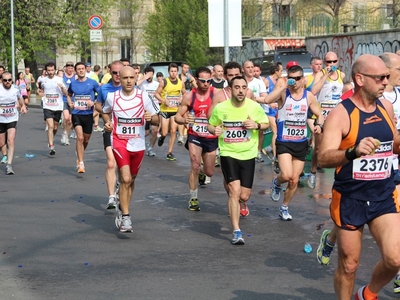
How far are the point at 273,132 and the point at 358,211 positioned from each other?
10657 millimetres

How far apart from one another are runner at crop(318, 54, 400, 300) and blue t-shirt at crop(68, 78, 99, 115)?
9.62 meters

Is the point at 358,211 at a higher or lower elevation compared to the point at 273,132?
higher

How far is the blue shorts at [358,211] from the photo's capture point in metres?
5.83

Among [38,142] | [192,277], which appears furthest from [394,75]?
[38,142]

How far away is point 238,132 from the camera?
31.5ft

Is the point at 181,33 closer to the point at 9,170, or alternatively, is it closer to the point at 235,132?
the point at 9,170

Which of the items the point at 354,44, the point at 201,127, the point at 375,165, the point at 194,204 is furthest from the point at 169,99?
the point at 354,44

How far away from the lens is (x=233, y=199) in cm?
919

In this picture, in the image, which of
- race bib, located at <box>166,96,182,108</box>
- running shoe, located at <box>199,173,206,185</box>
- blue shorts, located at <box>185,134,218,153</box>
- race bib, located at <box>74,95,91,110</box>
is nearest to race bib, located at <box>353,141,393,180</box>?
blue shorts, located at <box>185,134,218,153</box>

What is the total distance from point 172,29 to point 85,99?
104ft

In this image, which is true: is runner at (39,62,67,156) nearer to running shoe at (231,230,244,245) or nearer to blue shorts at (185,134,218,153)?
blue shorts at (185,134,218,153)

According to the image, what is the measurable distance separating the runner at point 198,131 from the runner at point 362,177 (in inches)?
215

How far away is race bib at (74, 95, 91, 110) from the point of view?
15062 mm

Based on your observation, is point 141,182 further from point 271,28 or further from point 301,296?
point 271,28
